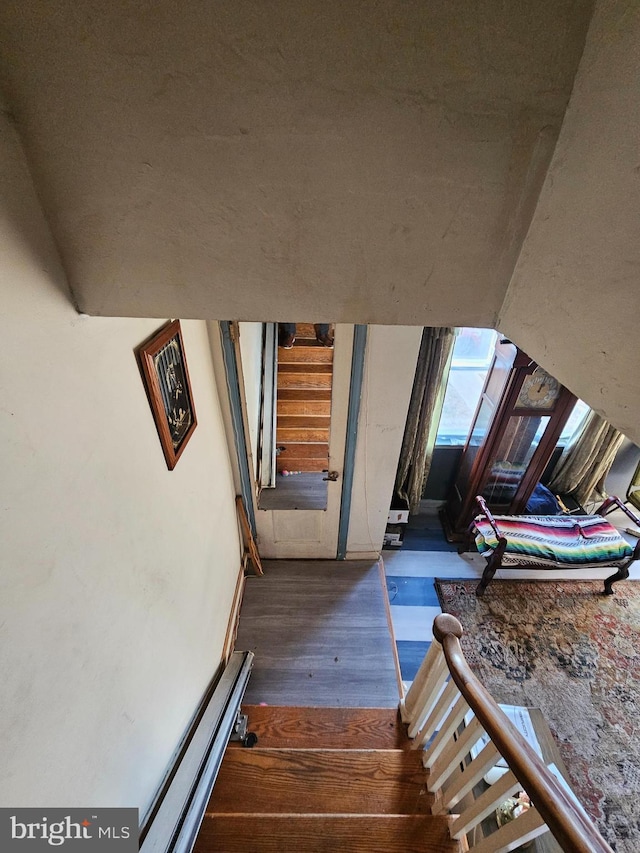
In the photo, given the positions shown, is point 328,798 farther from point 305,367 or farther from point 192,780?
point 305,367

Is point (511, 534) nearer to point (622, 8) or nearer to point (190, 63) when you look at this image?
point (622, 8)

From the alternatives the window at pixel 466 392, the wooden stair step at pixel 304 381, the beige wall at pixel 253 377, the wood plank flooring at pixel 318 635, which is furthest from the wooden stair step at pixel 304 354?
the wood plank flooring at pixel 318 635

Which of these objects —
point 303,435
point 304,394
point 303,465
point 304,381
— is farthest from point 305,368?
point 303,465

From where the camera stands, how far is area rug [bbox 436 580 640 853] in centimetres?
224

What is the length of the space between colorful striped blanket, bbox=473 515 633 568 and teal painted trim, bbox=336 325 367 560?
4.07 feet

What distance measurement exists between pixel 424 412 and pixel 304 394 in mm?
1115

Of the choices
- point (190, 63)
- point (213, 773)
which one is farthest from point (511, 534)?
point (190, 63)

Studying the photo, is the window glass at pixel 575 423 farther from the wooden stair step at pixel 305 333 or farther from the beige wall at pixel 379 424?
the wooden stair step at pixel 305 333

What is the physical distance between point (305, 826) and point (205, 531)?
47.7 inches

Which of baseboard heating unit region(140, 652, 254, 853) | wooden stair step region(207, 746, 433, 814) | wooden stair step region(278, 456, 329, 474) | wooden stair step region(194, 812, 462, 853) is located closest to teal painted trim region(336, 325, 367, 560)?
wooden stair step region(278, 456, 329, 474)

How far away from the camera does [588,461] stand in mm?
3924

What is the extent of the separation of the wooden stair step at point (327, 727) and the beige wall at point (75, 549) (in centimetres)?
78

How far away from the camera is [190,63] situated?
61 centimetres

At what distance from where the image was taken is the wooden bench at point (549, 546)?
3.13m
